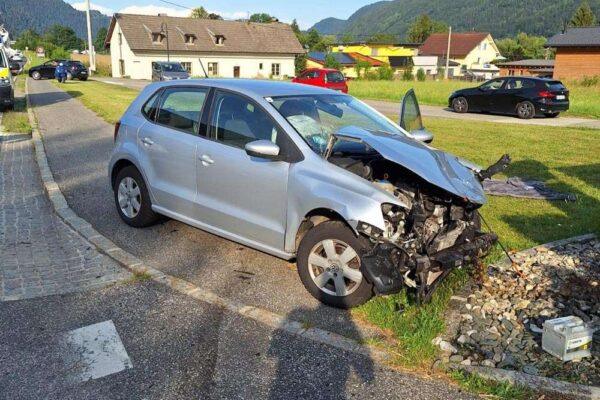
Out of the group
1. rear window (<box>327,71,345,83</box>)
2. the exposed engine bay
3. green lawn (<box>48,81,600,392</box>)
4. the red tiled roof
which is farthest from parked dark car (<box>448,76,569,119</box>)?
the red tiled roof

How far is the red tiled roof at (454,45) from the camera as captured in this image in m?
107

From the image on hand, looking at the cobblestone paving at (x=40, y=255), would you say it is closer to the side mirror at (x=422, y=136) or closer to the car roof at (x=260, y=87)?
the car roof at (x=260, y=87)

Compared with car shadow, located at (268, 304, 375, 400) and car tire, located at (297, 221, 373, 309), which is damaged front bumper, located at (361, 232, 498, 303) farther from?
car shadow, located at (268, 304, 375, 400)

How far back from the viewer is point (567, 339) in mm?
3578

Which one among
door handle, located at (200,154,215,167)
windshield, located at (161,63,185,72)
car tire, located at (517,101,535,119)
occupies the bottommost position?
car tire, located at (517,101,535,119)

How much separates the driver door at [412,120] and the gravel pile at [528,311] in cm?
151

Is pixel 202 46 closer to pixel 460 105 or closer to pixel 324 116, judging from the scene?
pixel 460 105

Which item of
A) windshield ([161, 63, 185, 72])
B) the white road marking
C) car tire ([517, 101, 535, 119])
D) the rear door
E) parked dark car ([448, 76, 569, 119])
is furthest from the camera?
windshield ([161, 63, 185, 72])

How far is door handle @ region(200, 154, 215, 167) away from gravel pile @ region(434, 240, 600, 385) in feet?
8.17

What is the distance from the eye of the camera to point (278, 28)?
7425 centimetres

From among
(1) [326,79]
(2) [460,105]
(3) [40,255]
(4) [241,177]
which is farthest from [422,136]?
(1) [326,79]

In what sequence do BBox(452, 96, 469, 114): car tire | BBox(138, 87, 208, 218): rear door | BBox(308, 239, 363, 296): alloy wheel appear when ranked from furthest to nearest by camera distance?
BBox(452, 96, 469, 114): car tire < BBox(138, 87, 208, 218): rear door < BBox(308, 239, 363, 296): alloy wheel

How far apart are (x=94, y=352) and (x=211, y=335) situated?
0.78 m

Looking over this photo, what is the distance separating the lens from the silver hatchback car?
4.14 meters
